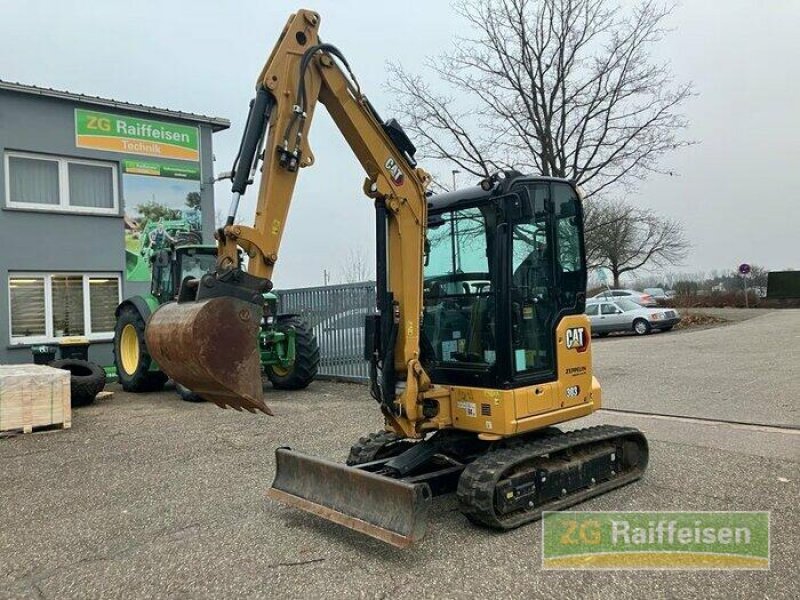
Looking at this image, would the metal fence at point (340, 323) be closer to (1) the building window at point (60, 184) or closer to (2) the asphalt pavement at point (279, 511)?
(2) the asphalt pavement at point (279, 511)

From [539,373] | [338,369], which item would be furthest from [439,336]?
[338,369]

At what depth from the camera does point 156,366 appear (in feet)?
39.7

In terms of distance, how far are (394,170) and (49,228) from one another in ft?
39.5

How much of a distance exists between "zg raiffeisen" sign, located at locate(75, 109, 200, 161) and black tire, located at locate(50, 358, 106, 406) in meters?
5.83

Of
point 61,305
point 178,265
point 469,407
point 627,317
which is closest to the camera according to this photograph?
point 469,407

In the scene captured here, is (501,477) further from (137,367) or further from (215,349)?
(137,367)

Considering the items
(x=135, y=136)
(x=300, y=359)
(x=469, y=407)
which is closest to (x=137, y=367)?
(x=300, y=359)

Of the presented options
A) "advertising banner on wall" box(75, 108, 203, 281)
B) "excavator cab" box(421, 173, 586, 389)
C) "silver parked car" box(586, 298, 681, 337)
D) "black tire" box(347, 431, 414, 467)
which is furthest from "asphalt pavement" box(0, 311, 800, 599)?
"silver parked car" box(586, 298, 681, 337)

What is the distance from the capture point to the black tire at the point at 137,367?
12.6 metres

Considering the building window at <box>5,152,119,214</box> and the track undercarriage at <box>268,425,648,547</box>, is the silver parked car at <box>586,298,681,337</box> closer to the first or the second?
the building window at <box>5,152,119,214</box>

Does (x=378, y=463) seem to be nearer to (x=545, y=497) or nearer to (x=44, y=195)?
(x=545, y=497)

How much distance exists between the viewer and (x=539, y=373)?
5398 mm

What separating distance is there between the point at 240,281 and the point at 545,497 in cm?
288

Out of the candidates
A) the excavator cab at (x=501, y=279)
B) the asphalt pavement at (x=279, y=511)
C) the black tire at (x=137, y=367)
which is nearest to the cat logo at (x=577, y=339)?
the excavator cab at (x=501, y=279)
